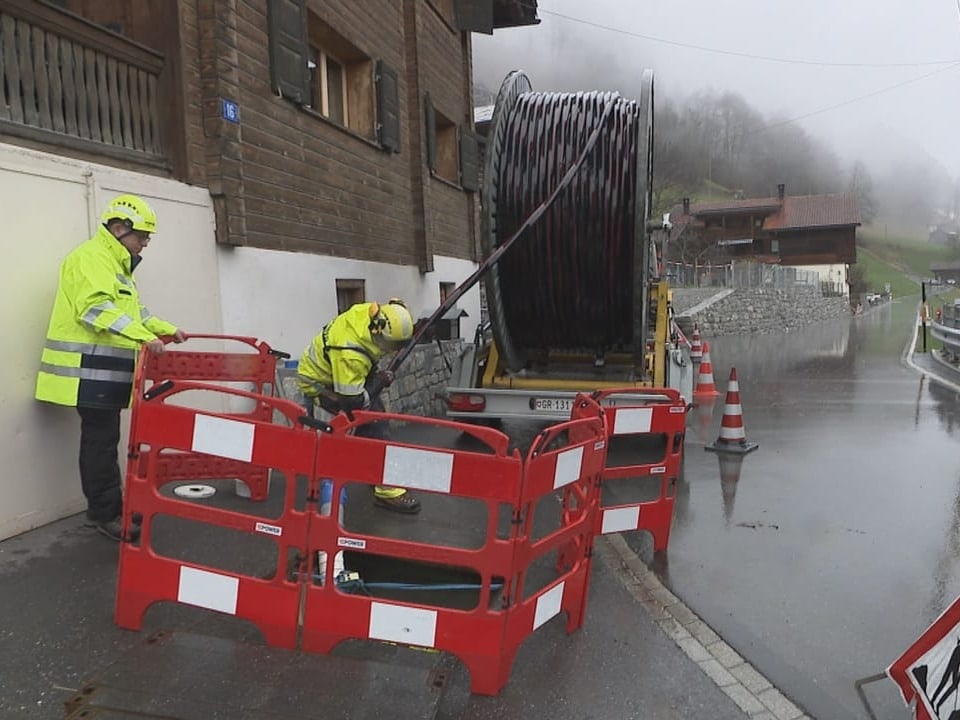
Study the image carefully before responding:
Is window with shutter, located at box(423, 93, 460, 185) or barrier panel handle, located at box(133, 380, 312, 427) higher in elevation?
window with shutter, located at box(423, 93, 460, 185)

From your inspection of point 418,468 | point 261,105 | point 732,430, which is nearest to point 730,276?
point 732,430

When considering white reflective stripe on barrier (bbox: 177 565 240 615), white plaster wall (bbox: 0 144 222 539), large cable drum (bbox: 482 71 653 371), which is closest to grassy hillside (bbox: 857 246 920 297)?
large cable drum (bbox: 482 71 653 371)

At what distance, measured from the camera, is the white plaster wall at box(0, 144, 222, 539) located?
414 centimetres

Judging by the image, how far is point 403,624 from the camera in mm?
2820

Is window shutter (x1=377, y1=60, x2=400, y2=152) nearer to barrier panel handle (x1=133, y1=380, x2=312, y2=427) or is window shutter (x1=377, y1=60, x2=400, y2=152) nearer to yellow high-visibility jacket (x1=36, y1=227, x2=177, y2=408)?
yellow high-visibility jacket (x1=36, y1=227, x2=177, y2=408)

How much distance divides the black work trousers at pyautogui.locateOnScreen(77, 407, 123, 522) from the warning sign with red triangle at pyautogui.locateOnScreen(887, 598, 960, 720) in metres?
4.00

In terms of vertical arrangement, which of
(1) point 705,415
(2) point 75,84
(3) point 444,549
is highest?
(2) point 75,84

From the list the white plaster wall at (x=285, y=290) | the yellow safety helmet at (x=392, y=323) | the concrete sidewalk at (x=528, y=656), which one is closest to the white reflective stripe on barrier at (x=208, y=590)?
the concrete sidewalk at (x=528, y=656)

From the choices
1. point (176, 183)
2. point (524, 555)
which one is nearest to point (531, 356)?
point (176, 183)

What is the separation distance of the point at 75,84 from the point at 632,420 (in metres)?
4.48

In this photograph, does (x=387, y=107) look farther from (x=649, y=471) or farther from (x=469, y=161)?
(x=649, y=471)

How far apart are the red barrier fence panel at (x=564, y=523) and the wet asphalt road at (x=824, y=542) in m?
0.80

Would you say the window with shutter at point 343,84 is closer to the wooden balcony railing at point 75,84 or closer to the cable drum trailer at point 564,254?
the cable drum trailer at point 564,254

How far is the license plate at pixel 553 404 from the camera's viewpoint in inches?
259
